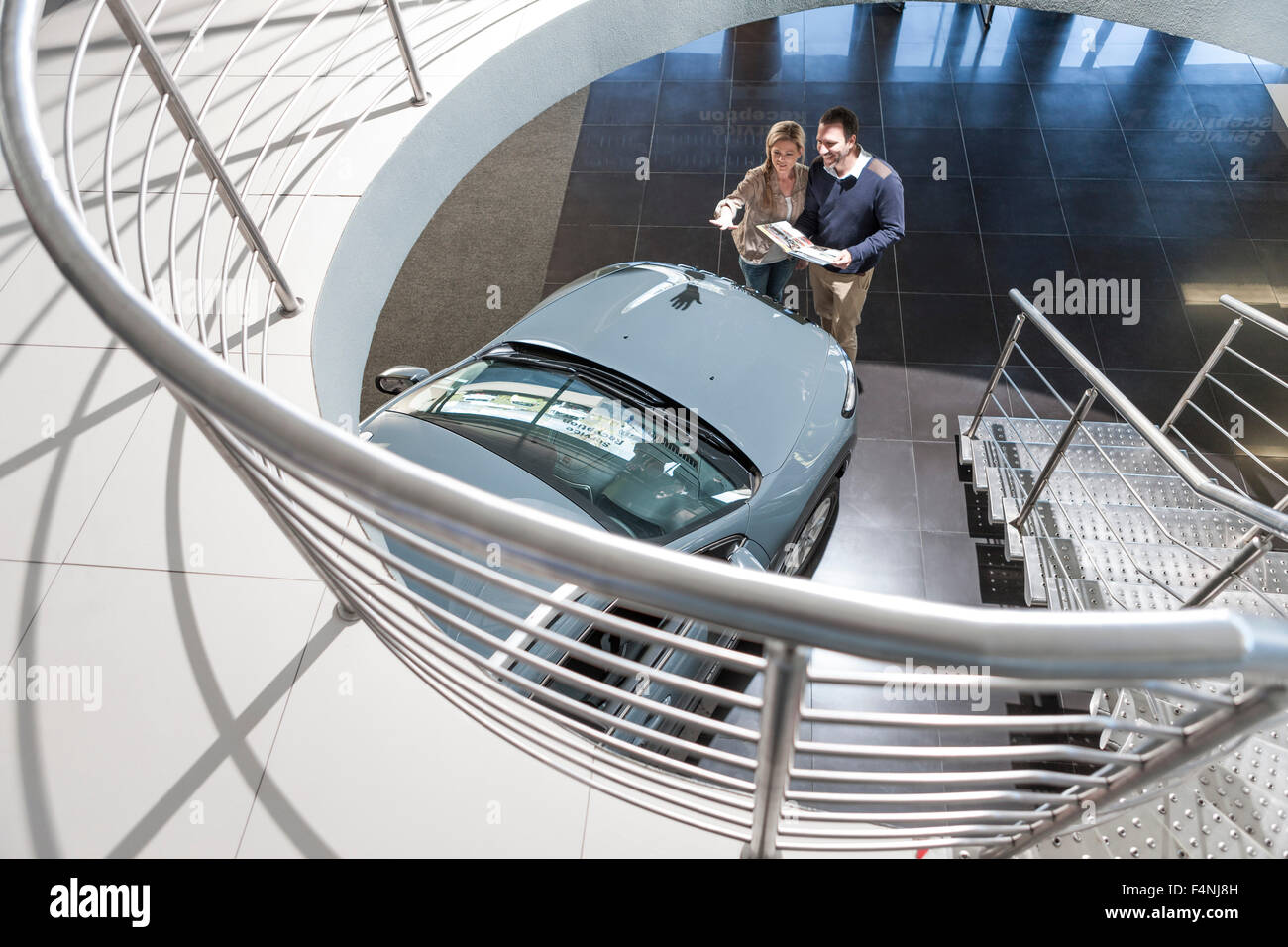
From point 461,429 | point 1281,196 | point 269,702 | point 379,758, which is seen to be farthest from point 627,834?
point 1281,196

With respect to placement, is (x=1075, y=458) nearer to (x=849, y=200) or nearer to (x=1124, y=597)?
(x=1124, y=597)

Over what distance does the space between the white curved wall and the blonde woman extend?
99 centimetres

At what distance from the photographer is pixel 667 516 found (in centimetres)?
337

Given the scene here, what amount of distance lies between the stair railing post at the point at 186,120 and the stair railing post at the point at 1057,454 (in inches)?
126

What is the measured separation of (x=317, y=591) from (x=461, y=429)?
1.34 meters

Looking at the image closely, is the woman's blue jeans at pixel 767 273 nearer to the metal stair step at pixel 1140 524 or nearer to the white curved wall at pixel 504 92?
the white curved wall at pixel 504 92

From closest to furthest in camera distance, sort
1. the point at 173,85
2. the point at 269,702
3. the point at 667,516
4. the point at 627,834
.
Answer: the point at 627,834
the point at 269,702
the point at 173,85
the point at 667,516

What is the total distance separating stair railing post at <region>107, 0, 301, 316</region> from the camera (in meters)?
2.01

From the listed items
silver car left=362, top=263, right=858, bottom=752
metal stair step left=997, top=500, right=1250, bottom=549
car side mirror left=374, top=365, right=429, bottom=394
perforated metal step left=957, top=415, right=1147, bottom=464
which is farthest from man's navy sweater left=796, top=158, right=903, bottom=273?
car side mirror left=374, top=365, right=429, bottom=394

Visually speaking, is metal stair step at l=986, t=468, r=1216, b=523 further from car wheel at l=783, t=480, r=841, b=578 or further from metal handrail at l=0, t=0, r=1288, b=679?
metal handrail at l=0, t=0, r=1288, b=679

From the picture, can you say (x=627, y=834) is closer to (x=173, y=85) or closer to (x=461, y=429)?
(x=461, y=429)

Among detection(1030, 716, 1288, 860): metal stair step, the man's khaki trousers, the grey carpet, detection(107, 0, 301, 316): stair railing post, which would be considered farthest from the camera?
the grey carpet

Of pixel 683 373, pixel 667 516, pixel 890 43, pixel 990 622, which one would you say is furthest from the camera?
pixel 890 43

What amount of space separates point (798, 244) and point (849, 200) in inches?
13.6
